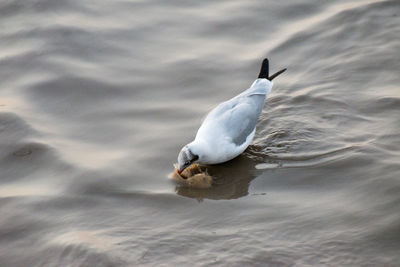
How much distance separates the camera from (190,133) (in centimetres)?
658

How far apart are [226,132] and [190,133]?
1.65ft

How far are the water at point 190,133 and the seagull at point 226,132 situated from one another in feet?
0.60

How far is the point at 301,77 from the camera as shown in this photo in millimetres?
7355

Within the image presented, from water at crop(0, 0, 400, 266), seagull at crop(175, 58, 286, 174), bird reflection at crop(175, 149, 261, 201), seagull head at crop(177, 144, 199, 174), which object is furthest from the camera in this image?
seagull at crop(175, 58, 286, 174)

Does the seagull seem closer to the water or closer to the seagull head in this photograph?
the seagull head

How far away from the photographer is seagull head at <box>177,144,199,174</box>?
5.82 metres

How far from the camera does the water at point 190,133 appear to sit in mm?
4891

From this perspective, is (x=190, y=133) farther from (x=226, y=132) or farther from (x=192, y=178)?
(x=192, y=178)

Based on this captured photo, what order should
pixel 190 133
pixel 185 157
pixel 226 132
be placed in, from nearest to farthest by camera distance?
pixel 185 157
pixel 226 132
pixel 190 133

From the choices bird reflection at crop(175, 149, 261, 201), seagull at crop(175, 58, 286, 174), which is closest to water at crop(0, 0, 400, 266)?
bird reflection at crop(175, 149, 261, 201)

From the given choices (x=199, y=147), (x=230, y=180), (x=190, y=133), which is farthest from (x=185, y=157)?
(x=190, y=133)

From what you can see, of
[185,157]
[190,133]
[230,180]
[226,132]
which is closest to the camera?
[185,157]

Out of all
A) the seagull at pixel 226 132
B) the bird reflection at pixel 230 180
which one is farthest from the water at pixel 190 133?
the seagull at pixel 226 132

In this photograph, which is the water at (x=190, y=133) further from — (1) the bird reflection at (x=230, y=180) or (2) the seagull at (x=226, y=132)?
(2) the seagull at (x=226, y=132)
